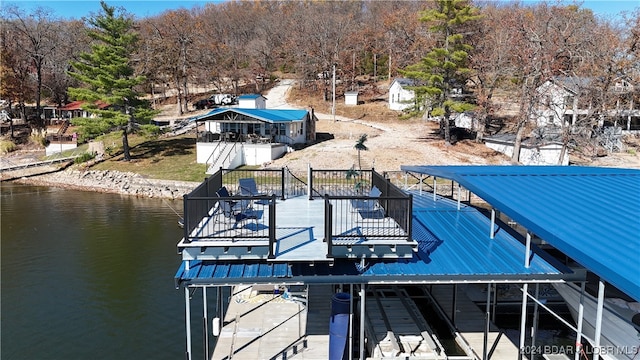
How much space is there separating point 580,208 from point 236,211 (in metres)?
6.79

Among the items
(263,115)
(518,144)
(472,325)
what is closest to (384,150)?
(263,115)

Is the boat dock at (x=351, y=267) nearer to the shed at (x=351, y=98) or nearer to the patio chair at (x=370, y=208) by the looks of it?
the patio chair at (x=370, y=208)

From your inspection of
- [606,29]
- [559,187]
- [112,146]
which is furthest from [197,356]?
[606,29]

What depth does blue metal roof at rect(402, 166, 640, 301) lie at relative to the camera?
673cm

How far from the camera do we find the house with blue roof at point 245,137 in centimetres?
3394

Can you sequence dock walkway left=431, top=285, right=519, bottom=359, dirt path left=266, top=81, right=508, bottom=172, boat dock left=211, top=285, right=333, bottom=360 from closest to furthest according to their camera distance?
boat dock left=211, top=285, right=333, bottom=360, dock walkway left=431, top=285, right=519, bottom=359, dirt path left=266, top=81, right=508, bottom=172

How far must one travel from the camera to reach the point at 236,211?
1017 cm

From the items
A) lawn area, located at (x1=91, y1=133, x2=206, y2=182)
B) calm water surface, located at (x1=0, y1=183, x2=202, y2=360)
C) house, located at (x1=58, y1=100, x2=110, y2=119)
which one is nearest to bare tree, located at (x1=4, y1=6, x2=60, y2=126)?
house, located at (x1=58, y1=100, x2=110, y2=119)

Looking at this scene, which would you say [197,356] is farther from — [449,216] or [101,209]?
[101,209]

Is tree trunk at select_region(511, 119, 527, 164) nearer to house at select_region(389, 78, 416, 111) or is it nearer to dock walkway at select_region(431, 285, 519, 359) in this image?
house at select_region(389, 78, 416, 111)

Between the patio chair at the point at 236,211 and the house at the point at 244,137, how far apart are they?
22182mm

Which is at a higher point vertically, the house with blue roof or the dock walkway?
the house with blue roof

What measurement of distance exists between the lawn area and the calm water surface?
20.8 feet

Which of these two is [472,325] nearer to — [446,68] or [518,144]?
[518,144]
